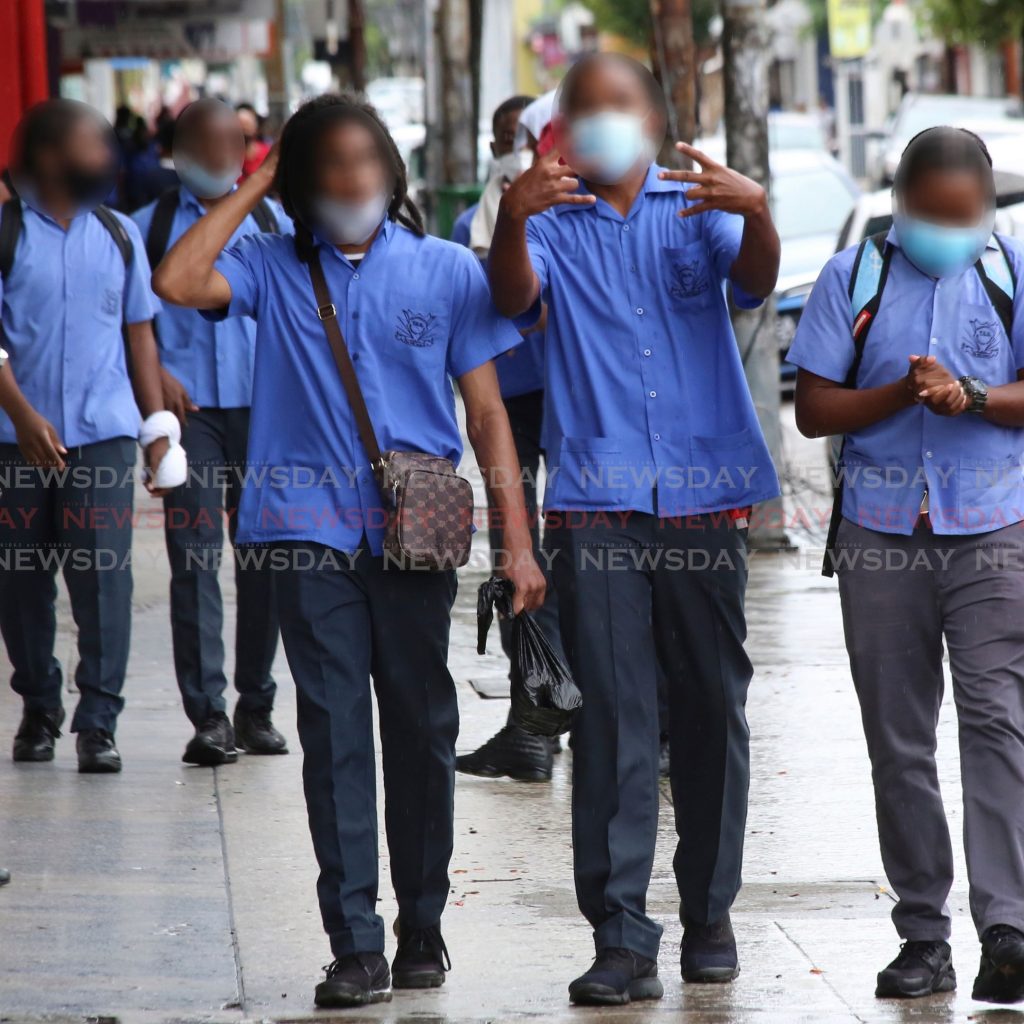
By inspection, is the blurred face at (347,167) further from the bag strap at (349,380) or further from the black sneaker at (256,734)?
the black sneaker at (256,734)

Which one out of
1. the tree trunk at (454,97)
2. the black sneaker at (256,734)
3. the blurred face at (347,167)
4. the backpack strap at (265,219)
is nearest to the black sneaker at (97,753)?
the black sneaker at (256,734)

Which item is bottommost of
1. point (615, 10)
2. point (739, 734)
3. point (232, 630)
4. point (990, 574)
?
point (232, 630)

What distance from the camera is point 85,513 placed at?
6605 mm

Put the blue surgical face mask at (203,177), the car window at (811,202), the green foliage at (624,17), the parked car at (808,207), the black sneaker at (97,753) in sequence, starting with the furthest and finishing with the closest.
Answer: the green foliage at (624,17) < the car window at (811,202) < the parked car at (808,207) < the blue surgical face mask at (203,177) < the black sneaker at (97,753)

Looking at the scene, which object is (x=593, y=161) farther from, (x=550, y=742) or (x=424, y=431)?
(x=550, y=742)

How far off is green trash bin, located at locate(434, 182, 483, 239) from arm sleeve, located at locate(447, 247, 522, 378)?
15070 millimetres

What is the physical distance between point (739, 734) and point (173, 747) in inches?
118

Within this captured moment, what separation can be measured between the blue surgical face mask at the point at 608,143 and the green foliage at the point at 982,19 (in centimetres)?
3745

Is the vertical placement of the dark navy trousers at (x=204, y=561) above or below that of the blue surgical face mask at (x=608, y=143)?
below

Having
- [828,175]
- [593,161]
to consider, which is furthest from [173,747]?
[828,175]

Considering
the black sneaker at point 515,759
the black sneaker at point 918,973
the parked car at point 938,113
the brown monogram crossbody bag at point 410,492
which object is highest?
the parked car at point 938,113

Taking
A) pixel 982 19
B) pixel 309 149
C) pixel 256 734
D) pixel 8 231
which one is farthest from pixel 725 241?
pixel 982 19

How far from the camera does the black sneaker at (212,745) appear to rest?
6.79m

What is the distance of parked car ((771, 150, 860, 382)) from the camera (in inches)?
730
